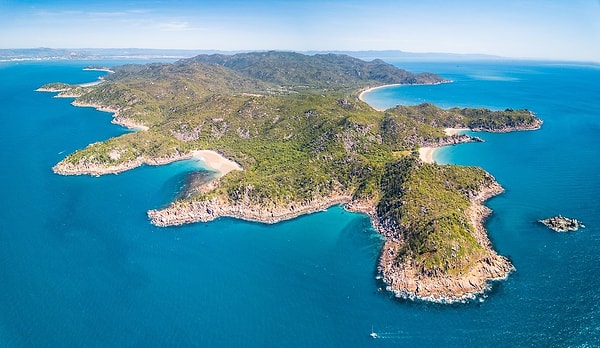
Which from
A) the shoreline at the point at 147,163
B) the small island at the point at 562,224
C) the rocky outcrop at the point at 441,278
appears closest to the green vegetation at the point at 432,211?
the rocky outcrop at the point at 441,278

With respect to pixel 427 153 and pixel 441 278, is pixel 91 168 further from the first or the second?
pixel 427 153

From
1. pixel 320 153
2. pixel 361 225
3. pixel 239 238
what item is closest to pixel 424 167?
pixel 361 225

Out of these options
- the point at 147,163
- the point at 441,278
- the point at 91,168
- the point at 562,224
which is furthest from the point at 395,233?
the point at 91,168

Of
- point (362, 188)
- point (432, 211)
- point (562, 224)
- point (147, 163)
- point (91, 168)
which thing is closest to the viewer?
point (432, 211)

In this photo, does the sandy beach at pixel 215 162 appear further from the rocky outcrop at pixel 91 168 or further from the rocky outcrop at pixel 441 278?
the rocky outcrop at pixel 441 278

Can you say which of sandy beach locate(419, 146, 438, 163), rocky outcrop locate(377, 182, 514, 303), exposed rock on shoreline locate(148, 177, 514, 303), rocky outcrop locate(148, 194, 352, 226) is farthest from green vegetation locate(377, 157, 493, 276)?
sandy beach locate(419, 146, 438, 163)

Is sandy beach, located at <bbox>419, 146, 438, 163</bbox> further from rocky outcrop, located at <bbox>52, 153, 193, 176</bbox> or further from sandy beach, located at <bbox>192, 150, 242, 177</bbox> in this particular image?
rocky outcrop, located at <bbox>52, 153, 193, 176</bbox>
